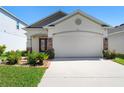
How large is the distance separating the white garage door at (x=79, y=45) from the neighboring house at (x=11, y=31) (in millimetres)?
5753

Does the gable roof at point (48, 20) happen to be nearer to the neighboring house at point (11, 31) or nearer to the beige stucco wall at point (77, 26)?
the neighboring house at point (11, 31)

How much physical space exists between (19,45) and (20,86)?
2352cm

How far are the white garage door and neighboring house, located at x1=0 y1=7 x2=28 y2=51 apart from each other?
575 cm

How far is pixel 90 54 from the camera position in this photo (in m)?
23.3

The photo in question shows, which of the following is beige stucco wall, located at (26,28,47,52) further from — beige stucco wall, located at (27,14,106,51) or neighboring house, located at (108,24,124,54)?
neighboring house, located at (108,24,124,54)

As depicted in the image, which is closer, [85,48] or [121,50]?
[85,48]

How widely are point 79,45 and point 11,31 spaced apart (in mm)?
9410

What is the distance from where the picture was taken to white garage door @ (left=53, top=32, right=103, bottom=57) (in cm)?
2325

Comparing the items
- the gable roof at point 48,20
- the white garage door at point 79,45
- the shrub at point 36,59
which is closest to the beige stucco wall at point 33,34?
the gable roof at point 48,20

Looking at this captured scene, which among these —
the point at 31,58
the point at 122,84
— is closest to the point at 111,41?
the point at 31,58

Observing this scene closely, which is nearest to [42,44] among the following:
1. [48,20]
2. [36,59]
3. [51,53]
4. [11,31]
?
[48,20]

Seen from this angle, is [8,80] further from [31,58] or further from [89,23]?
[89,23]

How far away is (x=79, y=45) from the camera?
2327 cm

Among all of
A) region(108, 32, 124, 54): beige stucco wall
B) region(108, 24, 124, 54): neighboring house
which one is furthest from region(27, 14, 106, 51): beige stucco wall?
region(108, 32, 124, 54): beige stucco wall
